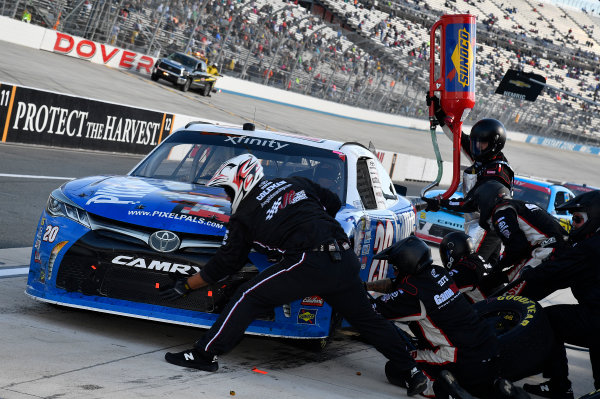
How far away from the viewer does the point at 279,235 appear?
4.73 metres

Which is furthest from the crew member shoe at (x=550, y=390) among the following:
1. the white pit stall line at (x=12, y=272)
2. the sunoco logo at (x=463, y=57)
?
the white pit stall line at (x=12, y=272)

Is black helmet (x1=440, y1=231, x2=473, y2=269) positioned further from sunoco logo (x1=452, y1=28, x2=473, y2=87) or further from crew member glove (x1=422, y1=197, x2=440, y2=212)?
sunoco logo (x1=452, y1=28, x2=473, y2=87)

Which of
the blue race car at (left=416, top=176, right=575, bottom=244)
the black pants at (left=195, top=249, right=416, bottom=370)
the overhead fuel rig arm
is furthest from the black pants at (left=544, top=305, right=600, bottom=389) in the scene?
the blue race car at (left=416, top=176, right=575, bottom=244)

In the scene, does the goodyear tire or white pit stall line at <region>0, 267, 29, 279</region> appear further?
white pit stall line at <region>0, 267, 29, 279</region>

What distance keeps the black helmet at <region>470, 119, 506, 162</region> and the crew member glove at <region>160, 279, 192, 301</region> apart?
14.0ft

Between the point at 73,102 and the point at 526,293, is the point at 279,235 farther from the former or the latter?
the point at 73,102

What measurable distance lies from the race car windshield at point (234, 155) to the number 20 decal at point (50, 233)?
1344mm

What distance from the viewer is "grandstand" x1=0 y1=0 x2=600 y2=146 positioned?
3375cm

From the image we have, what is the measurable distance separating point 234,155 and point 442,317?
241 cm

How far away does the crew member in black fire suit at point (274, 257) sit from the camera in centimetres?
468

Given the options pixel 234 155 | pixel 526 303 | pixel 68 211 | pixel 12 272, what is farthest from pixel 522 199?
pixel 68 211

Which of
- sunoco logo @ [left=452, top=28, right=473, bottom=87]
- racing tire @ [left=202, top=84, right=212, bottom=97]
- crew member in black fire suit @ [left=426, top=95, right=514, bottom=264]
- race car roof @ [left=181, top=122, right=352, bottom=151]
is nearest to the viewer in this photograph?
race car roof @ [left=181, top=122, right=352, bottom=151]

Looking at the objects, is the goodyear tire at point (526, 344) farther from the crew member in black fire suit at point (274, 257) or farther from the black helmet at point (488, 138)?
the black helmet at point (488, 138)

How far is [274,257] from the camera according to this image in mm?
4883
